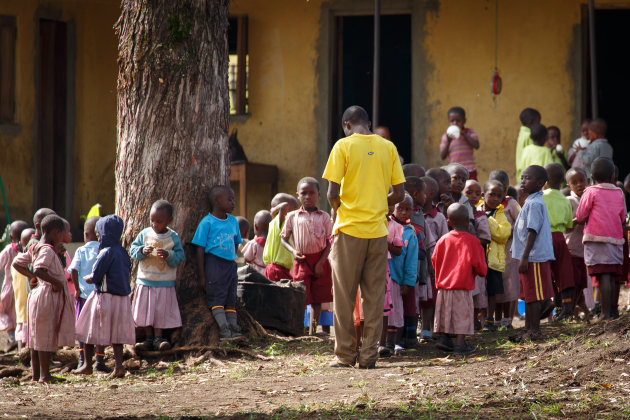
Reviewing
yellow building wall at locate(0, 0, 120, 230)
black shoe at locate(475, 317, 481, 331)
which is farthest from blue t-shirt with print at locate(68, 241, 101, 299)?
yellow building wall at locate(0, 0, 120, 230)

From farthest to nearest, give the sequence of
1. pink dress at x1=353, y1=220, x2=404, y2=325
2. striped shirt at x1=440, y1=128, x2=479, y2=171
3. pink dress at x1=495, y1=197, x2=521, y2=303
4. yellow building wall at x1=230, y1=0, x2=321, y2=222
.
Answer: yellow building wall at x1=230, y1=0, x2=321, y2=222 → striped shirt at x1=440, y1=128, x2=479, y2=171 → pink dress at x1=495, y1=197, x2=521, y2=303 → pink dress at x1=353, y1=220, x2=404, y2=325

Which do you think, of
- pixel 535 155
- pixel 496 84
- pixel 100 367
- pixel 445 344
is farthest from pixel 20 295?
pixel 496 84

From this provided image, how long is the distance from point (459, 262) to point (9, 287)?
17.5 feet

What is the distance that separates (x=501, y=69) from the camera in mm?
12562

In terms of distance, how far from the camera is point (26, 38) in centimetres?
1348

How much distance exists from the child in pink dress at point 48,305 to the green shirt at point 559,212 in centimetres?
441

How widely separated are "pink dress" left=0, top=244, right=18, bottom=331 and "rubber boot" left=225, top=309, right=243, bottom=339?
3.19 m

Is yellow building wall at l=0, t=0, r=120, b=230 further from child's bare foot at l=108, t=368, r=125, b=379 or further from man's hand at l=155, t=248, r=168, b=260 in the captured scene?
child's bare foot at l=108, t=368, r=125, b=379

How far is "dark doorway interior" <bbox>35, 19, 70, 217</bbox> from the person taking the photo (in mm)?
13836

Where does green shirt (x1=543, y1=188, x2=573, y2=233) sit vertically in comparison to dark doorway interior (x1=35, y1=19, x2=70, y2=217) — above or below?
below

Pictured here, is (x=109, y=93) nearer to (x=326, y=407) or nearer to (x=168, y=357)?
(x=168, y=357)

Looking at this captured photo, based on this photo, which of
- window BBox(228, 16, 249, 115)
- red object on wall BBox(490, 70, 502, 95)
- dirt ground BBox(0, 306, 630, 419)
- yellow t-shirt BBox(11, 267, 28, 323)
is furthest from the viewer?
window BBox(228, 16, 249, 115)

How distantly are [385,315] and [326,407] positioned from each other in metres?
2.10

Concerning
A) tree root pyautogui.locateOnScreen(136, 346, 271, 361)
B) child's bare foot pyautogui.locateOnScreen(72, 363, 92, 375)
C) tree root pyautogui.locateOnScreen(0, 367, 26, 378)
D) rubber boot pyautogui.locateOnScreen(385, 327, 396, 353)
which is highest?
rubber boot pyautogui.locateOnScreen(385, 327, 396, 353)
